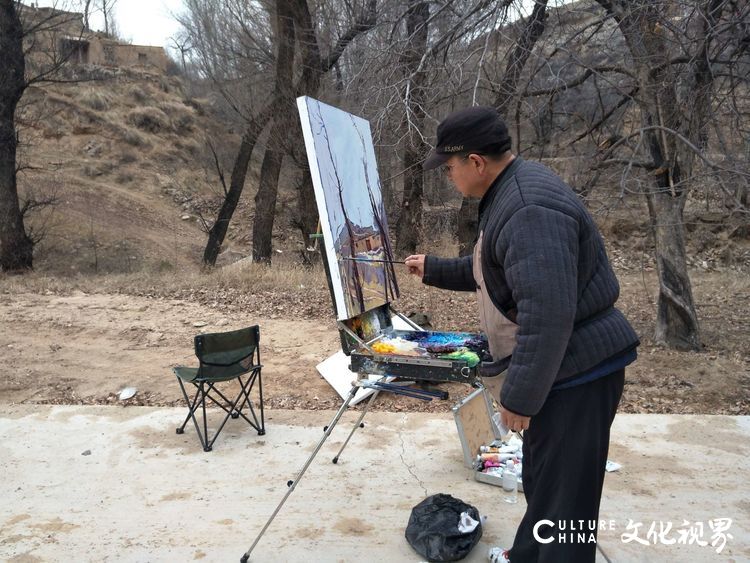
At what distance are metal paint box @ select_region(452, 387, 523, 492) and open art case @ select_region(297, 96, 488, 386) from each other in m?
0.68

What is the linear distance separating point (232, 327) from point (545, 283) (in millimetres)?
5649

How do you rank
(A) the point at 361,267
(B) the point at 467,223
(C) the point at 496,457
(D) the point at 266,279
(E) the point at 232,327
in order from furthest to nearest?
(B) the point at 467,223
(D) the point at 266,279
(E) the point at 232,327
(C) the point at 496,457
(A) the point at 361,267

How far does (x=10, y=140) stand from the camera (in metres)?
11.7

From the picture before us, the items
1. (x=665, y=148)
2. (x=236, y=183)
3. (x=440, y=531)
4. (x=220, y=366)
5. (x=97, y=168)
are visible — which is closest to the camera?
(x=440, y=531)

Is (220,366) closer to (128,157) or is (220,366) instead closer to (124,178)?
(124,178)

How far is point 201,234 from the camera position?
76.4 feet

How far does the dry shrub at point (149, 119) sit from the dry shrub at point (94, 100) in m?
1.20

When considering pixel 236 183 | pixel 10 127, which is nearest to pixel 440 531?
pixel 10 127

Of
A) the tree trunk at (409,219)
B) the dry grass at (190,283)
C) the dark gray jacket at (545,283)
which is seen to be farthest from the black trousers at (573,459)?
the tree trunk at (409,219)

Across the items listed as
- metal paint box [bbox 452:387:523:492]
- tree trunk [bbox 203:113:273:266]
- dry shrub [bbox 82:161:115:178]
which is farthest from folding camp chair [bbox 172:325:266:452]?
dry shrub [bbox 82:161:115:178]

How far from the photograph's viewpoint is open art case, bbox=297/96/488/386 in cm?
257

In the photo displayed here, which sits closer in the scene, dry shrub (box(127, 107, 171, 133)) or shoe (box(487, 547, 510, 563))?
shoe (box(487, 547, 510, 563))

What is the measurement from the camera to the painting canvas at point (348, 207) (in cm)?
284

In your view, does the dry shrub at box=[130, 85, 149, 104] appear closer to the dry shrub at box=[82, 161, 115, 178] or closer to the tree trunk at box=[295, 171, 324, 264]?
the dry shrub at box=[82, 161, 115, 178]
